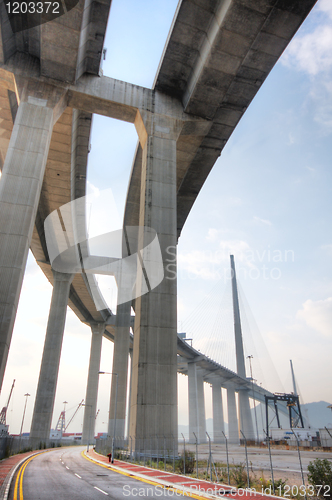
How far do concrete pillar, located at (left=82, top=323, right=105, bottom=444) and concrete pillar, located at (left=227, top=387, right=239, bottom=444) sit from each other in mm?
41301

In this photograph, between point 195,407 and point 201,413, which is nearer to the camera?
point 195,407

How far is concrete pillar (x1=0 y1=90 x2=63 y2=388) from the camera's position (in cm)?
1557

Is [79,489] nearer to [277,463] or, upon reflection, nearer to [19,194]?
[19,194]

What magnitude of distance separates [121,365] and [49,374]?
8064mm

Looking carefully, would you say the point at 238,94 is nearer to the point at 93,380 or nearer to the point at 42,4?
the point at 42,4

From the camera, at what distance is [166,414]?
1711 cm

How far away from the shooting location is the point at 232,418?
309 feet

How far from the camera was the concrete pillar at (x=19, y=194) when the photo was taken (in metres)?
15.6

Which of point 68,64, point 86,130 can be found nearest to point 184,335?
point 86,130

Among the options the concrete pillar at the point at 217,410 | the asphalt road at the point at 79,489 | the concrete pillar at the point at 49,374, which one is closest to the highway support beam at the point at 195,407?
the concrete pillar at the point at 217,410

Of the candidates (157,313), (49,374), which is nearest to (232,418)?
(49,374)

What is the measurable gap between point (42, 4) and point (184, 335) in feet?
275

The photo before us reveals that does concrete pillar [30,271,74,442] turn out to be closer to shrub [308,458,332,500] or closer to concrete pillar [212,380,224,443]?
shrub [308,458,332,500]

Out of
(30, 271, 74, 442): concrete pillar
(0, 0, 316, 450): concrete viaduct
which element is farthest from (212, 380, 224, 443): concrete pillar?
(0, 0, 316, 450): concrete viaduct
